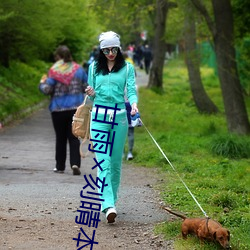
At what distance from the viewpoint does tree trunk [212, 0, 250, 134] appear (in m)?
16.0

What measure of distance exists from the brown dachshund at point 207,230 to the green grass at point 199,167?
0.27 feet

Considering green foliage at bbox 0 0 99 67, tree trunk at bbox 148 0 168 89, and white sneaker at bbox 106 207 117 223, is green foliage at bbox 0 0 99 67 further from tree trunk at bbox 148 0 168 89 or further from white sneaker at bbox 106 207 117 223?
white sneaker at bbox 106 207 117 223

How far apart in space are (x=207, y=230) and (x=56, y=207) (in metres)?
2.47

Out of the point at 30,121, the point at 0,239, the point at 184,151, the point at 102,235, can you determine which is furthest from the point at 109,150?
the point at 30,121

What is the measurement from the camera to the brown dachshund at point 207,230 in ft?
19.6

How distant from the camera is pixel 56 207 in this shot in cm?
816

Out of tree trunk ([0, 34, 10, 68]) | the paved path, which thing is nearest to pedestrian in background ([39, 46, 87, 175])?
the paved path

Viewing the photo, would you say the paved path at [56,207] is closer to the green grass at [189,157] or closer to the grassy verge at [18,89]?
the green grass at [189,157]

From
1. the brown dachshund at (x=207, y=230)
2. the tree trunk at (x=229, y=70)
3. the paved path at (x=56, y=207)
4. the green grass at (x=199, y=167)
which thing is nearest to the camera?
the brown dachshund at (x=207, y=230)

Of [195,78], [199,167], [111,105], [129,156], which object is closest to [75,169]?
[199,167]

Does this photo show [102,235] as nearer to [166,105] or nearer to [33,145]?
[33,145]

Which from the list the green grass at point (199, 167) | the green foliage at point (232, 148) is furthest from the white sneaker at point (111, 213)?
the green foliage at point (232, 148)

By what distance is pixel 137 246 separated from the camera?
21.7ft

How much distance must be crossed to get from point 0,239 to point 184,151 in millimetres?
7770
